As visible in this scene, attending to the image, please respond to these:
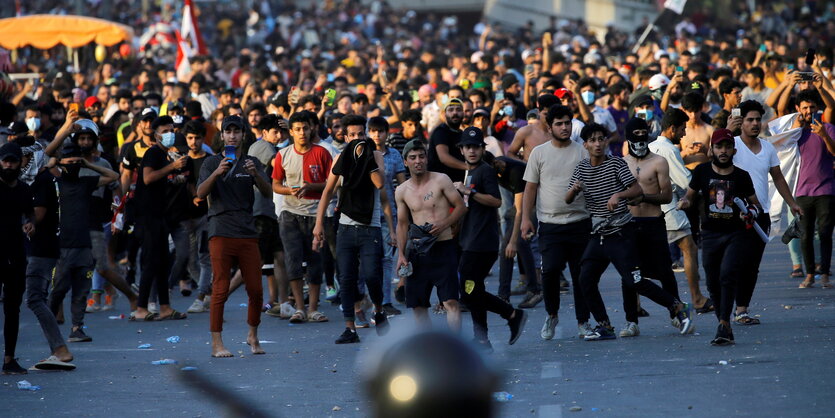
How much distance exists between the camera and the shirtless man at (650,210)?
10320 mm

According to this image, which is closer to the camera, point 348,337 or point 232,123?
point 232,123

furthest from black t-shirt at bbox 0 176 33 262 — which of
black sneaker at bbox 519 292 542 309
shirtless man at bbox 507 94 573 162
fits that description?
shirtless man at bbox 507 94 573 162

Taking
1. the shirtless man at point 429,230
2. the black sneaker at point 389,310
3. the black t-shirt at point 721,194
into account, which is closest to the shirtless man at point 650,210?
the black t-shirt at point 721,194

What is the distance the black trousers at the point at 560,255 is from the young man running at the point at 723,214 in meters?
0.88

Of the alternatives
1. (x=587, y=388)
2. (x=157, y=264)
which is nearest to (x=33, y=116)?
(x=157, y=264)

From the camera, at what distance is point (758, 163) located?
11016mm

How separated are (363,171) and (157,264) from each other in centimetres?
262

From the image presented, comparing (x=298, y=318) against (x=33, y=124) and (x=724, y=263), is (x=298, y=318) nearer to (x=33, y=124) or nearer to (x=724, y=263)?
(x=724, y=263)

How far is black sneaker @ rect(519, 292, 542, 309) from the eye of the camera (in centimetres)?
1227

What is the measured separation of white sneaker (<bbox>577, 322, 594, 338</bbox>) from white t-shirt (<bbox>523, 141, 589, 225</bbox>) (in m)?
0.78

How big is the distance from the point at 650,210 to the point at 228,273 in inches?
127

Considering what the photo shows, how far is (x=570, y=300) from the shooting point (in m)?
12.6

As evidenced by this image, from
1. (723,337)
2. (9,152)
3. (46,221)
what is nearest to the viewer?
(723,337)

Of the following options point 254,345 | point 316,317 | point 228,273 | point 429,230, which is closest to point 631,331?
point 429,230
